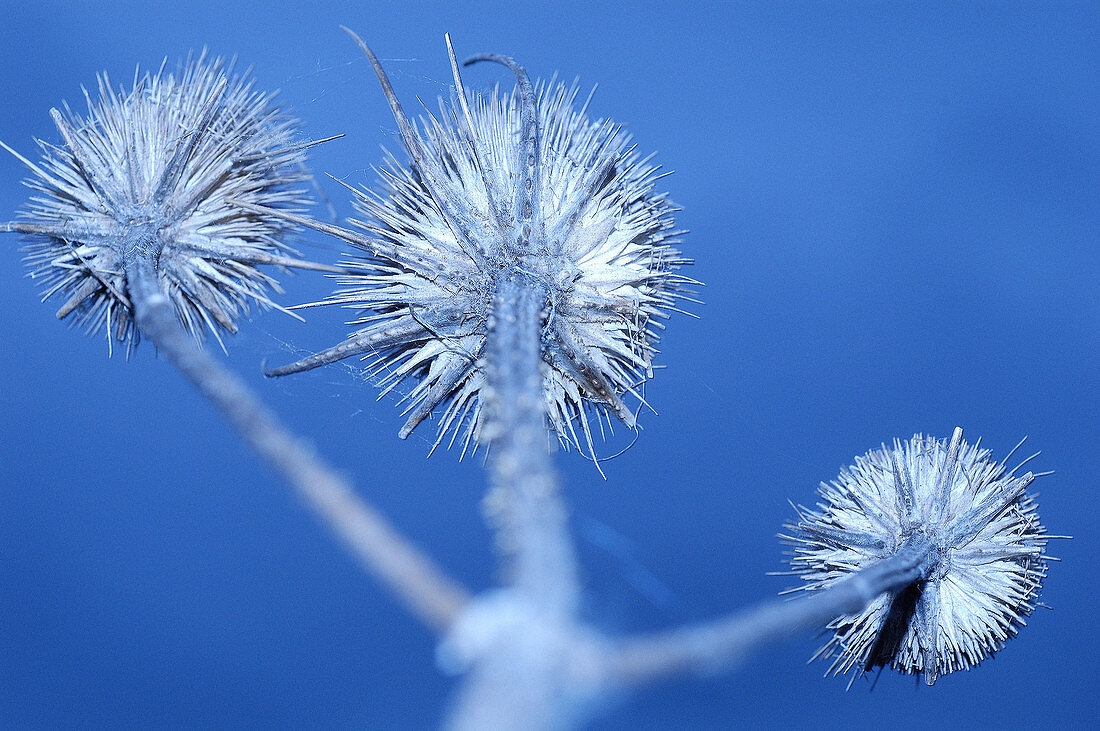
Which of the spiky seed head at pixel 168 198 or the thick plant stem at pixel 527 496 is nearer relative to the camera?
the thick plant stem at pixel 527 496

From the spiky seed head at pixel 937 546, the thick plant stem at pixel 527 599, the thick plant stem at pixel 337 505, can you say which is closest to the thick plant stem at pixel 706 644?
the thick plant stem at pixel 527 599

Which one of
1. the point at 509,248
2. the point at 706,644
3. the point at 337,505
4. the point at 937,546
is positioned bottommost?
the point at 706,644

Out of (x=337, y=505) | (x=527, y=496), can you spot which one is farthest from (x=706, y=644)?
(x=337, y=505)

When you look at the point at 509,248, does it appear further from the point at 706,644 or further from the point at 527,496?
the point at 706,644

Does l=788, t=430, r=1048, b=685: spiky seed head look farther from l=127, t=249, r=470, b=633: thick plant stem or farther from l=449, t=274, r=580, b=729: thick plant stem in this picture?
l=127, t=249, r=470, b=633: thick plant stem

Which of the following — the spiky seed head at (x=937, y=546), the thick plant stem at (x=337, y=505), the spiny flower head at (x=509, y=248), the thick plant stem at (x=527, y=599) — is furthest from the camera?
the spiky seed head at (x=937, y=546)

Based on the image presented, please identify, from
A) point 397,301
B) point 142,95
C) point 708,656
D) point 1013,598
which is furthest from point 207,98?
point 1013,598

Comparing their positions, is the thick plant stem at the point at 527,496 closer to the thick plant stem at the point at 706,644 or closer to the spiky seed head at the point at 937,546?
the thick plant stem at the point at 706,644
